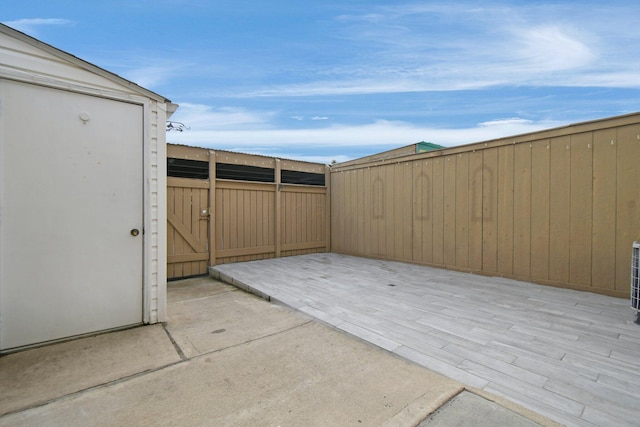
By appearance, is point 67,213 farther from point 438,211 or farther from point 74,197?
point 438,211

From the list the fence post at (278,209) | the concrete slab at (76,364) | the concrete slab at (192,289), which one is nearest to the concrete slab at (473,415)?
the concrete slab at (76,364)

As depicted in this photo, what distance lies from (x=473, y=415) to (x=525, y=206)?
12.2ft

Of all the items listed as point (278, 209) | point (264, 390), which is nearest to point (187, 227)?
point (278, 209)

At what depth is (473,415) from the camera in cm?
133

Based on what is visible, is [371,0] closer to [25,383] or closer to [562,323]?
[562,323]

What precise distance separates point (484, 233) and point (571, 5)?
313cm

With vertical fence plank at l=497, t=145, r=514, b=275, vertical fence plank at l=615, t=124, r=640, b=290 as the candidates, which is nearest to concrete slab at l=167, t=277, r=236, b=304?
vertical fence plank at l=497, t=145, r=514, b=275

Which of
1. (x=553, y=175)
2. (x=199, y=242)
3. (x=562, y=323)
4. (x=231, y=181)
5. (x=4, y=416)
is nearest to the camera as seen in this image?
(x=4, y=416)

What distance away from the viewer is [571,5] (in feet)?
11.3

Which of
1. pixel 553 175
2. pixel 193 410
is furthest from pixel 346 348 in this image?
pixel 553 175

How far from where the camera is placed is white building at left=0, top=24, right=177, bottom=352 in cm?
213

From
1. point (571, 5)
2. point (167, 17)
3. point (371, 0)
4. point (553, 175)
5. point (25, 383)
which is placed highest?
point (371, 0)

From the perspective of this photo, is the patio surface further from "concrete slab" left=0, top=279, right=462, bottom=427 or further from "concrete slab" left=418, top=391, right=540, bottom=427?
"concrete slab" left=0, top=279, right=462, bottom=427

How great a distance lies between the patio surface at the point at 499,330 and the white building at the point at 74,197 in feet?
5.21
